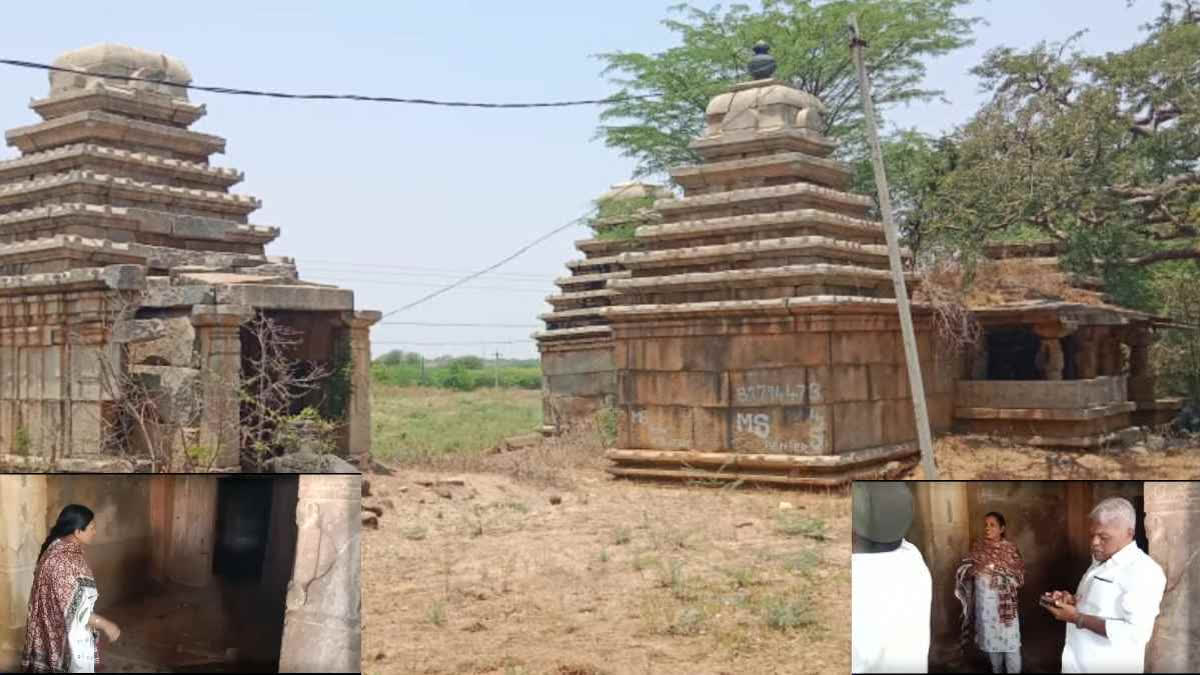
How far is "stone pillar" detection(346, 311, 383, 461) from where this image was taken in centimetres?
1365

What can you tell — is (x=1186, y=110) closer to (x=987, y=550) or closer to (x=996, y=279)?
(x=996, y=279)

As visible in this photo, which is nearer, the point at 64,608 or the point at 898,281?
the point at 64,608

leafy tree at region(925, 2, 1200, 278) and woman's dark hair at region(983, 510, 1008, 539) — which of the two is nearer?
woman's dark hair at region(983, 510, 1008, 539)

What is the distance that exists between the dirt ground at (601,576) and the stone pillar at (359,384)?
2.53 feet

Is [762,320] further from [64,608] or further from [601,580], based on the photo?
[64,608]

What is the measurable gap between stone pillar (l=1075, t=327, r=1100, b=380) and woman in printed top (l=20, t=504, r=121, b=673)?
15.8 meters

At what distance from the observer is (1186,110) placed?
1780 cm

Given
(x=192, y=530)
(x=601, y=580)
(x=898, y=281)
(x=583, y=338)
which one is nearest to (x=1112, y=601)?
(x=192, y=530)

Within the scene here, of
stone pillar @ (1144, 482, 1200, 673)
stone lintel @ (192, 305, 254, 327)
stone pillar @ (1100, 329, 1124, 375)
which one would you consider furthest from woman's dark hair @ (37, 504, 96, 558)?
stone pillar @ (1100, 329, 1124, 375)

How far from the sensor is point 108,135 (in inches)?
594

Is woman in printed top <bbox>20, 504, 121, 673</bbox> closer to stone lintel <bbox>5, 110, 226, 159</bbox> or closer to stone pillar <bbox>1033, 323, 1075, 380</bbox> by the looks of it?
stone lintel <bbox>5, 110, 226, 159</bbox>

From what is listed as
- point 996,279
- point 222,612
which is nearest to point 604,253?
point 996,279

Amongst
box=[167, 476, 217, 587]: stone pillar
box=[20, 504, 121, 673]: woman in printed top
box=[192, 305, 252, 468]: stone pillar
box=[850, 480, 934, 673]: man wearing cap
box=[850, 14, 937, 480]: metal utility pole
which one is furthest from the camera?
box=[192, 305, 252, 468]: stone pillar

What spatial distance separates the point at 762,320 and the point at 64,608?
34.6ft
